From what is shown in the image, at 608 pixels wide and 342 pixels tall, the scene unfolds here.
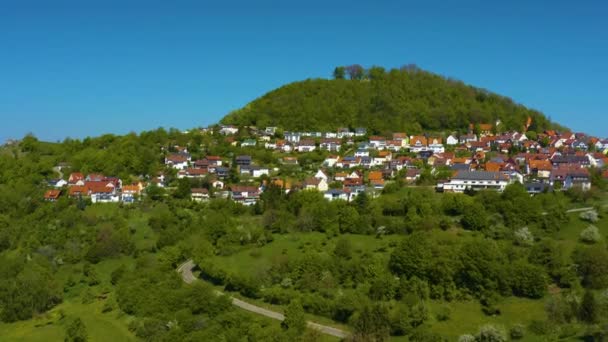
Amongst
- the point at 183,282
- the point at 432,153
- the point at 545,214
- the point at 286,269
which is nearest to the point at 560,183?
the point at 545,214

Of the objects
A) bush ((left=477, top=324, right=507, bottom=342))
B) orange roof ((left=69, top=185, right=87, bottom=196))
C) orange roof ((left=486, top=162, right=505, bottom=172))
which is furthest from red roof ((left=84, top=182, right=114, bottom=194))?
bush ((left=477, top=324, right=507, bottom=342))

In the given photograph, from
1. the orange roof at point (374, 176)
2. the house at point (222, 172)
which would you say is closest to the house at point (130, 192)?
the house at point (222, 172)

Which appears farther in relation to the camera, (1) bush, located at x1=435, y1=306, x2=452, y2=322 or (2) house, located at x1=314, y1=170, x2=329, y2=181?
(2) house, located at x1=314, y1=170, x2=329, y2=181

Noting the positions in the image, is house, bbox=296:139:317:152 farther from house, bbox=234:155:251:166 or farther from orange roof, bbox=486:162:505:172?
orange roof, bbox=486:162:505:172

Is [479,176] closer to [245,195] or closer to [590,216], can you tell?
[590,216]

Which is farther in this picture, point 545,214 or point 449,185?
point 449,185

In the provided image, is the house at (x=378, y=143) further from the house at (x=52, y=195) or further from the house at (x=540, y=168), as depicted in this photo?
the house at (x=52, y=195)

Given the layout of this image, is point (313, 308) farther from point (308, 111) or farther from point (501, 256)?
point (308, 111)
